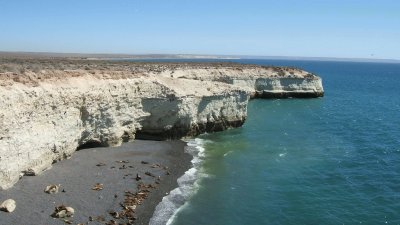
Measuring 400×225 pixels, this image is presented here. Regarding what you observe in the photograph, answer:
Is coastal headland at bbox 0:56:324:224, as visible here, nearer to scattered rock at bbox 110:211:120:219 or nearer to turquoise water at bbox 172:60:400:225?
scattered rock at bbox 110:211:120:219

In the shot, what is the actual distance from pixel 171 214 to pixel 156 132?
17.1 m

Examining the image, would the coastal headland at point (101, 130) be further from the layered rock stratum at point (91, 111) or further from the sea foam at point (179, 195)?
the sea foam at point (179, 195)

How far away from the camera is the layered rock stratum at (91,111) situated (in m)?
25.7

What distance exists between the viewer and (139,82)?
38781mm

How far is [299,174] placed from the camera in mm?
31828

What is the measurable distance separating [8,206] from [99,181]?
6685mm

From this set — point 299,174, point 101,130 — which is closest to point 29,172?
point 101,130

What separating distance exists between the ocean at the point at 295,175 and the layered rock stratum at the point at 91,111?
3124 millimetres

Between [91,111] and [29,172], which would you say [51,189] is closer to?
[29,172]

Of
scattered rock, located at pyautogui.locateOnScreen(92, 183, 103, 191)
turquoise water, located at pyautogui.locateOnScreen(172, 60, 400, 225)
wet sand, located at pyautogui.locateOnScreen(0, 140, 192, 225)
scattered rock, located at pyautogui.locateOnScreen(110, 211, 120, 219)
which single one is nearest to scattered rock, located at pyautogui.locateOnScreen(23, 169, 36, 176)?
wet sand, located at pyautogui.locateOnScreen(0, 140, 192, 225)

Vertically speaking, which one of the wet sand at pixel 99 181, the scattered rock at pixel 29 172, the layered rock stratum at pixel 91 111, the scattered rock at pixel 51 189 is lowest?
the wet sand at pixel 99 181

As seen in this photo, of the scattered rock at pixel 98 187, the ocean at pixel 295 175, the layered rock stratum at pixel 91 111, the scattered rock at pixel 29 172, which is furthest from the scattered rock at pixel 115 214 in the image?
the scattered rock at pixel 29 172

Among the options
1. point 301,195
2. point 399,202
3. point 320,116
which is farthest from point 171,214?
point 320,116

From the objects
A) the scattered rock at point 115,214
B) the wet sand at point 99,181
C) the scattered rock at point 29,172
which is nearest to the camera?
the wet sand at point 99,181
